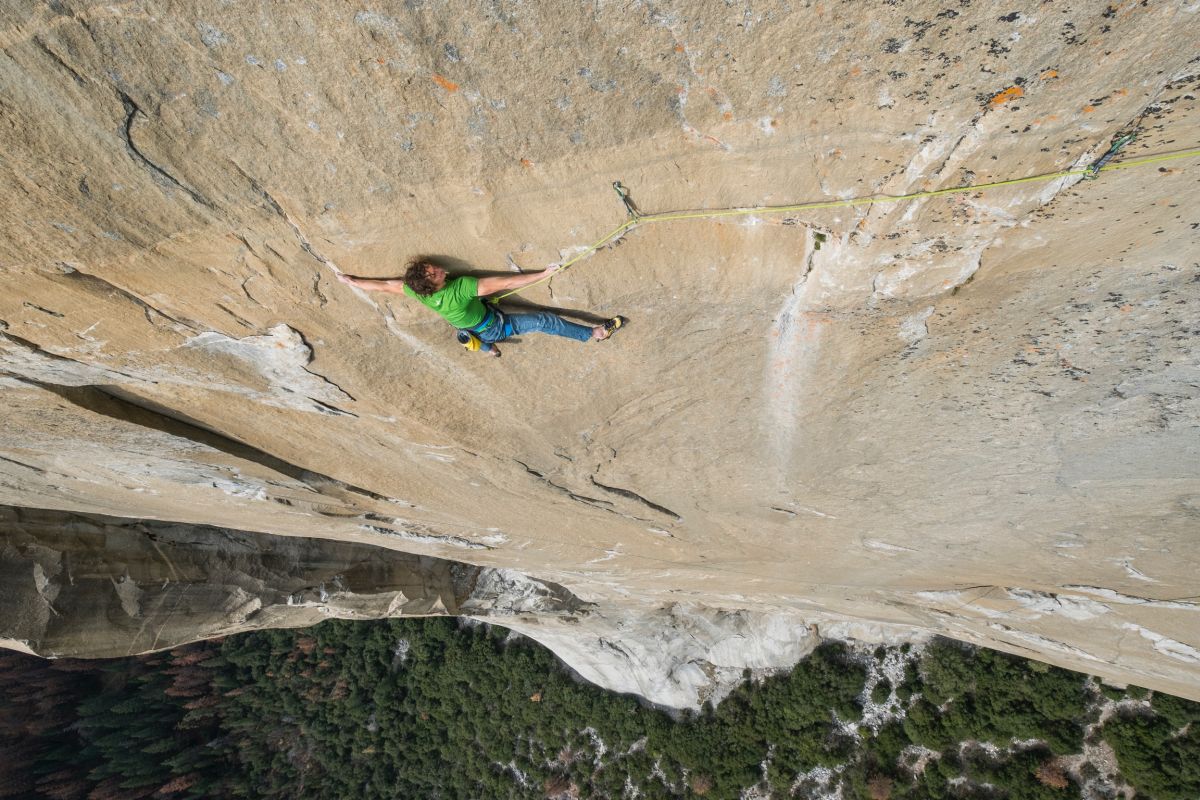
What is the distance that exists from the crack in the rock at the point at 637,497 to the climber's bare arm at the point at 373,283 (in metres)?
2.31

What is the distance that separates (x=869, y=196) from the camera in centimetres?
220

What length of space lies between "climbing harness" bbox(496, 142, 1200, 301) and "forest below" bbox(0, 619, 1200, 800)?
8502mm

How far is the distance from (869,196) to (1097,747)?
31.1 feet

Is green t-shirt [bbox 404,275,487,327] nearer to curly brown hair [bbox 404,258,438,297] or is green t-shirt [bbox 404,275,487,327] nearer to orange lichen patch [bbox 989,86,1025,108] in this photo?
curly brown hair [bbox 404,258,438,297]

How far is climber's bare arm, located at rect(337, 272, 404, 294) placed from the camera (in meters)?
2.64

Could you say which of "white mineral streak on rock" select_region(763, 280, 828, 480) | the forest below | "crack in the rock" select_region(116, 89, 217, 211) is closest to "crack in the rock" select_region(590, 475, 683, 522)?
"white mineral streak on rock" select_region(763, 280, 828, 480)

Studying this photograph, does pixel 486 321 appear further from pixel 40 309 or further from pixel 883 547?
pixel 883 547

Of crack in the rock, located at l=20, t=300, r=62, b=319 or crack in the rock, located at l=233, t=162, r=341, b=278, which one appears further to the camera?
crack in the rock, located at l=20, t=300, r=62, b=319

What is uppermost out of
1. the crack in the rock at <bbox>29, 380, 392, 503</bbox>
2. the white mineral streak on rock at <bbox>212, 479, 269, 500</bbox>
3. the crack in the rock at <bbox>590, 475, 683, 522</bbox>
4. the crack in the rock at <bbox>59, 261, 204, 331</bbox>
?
the crack in the rock at <bbox>590, 475, 683, 522</bbox>

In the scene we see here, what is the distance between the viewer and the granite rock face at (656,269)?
182 centimetres

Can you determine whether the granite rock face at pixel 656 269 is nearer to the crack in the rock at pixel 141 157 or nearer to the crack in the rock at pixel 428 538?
the crack in the rock at pixel 141 157

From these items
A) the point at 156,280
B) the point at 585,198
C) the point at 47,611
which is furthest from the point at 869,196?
the point at 47,611

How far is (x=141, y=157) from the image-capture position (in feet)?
6.91

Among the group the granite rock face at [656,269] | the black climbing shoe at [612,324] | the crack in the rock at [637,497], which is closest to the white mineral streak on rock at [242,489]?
the granite rock face at [656,269]
